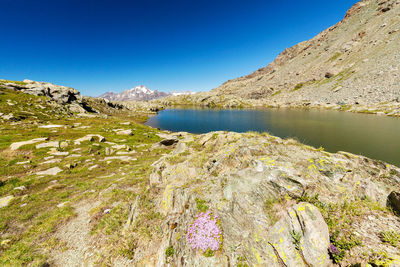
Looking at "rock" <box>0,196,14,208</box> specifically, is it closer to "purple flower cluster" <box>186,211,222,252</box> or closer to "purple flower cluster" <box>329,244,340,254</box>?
"purple flower cluster" <box>186,211,222,252</box>

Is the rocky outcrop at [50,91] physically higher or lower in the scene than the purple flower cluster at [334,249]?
higher

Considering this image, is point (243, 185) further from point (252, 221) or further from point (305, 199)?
point (305, 199)

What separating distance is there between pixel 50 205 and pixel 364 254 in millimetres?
20480

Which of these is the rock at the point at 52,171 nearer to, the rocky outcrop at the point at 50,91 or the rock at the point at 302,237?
the rock at the point at 302,237

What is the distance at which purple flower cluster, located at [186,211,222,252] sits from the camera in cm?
697

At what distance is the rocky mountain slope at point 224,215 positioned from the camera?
20.6ft

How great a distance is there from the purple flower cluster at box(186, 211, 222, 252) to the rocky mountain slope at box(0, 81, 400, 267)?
47 mm

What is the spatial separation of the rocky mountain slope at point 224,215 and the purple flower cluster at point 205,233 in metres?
0.05

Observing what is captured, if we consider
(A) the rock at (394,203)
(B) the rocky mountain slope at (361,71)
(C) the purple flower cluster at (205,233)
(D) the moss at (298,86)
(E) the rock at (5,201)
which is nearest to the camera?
(A) the rock at (394,203)

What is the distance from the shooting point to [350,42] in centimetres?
16888

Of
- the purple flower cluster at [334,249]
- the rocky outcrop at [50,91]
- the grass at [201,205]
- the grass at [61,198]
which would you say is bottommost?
the grass at [61,198]

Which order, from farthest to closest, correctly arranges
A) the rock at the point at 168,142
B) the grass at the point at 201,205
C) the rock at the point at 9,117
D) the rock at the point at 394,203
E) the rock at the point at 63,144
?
the rock at the point at 9,117 → the rock at the point at 168,142 → the rock at the point at 63,144 → the grass at the point at 201,205 → the rock at the point at 394,203

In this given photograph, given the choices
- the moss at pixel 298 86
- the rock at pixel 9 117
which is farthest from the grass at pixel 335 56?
the rock at pixel 9 117

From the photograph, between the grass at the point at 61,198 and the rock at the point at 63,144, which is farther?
the rock at the point at 63,144
